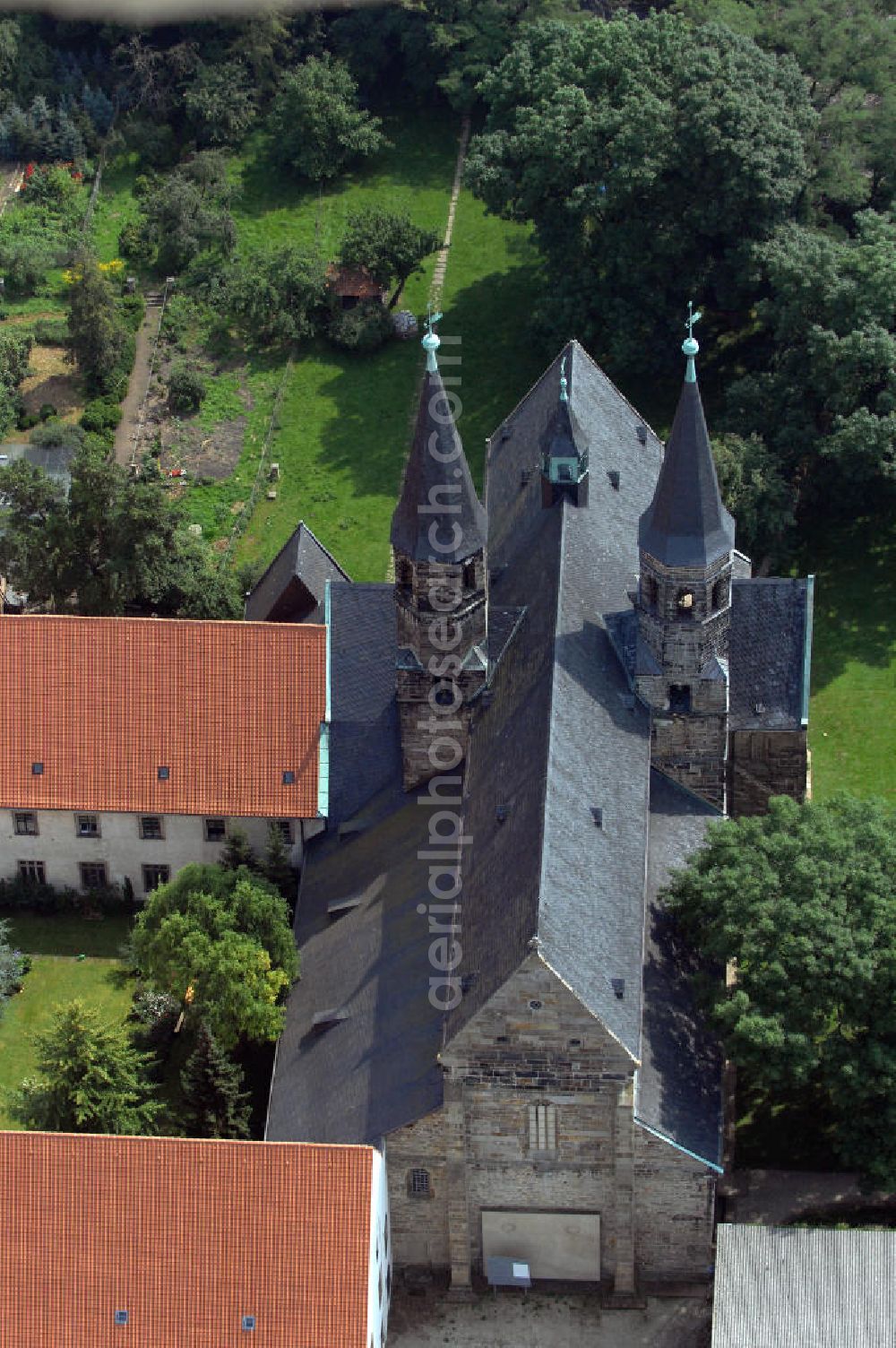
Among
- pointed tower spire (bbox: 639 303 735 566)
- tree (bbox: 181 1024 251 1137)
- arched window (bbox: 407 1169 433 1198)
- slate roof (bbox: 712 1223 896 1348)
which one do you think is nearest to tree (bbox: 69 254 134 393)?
pointed tower spire (bbox: 639 303 735 566)

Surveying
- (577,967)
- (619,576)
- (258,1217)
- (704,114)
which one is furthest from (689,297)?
(258,1217)

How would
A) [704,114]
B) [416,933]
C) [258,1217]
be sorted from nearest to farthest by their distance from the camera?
[258,1217] < [416,933] < [704,114]

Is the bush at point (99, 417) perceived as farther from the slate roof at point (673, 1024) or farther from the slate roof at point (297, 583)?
the slate roof at point (673, 1024)

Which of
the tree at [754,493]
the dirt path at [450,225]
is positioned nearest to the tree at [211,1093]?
the tree at [754,493]

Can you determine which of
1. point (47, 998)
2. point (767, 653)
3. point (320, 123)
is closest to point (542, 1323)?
point (47, 998)

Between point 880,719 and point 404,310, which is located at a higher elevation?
point 404,310

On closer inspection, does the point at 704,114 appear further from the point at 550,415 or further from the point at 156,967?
the point at 156,967

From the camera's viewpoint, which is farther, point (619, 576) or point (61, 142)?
point (61, 142)
